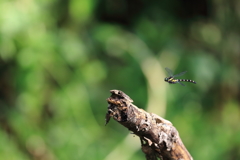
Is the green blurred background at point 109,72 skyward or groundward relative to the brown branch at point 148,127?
skyward

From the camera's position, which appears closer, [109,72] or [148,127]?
[148,127]

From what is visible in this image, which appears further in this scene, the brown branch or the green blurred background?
the green blurred background

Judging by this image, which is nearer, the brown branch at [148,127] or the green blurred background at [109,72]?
the brown branch at [148,127]

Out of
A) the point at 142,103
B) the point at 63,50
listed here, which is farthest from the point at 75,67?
the point at 142,103

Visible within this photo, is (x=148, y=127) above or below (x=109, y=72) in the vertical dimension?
below

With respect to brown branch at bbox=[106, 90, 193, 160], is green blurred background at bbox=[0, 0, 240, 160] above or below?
above
